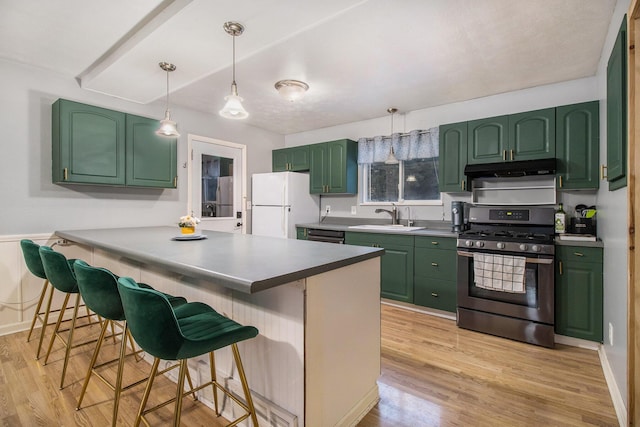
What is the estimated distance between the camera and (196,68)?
2.72 meters

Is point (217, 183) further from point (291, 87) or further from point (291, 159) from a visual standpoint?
point (291, 87)

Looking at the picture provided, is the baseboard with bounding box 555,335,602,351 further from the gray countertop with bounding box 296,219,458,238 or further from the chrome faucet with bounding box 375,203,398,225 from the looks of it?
the chrome faucet with bounding box 375,203,398,225

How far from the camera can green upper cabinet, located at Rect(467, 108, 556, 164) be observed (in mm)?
2895

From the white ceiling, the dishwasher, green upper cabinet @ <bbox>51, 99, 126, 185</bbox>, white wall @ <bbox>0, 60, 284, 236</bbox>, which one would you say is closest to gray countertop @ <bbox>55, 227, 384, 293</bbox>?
green upper cabinet @ <bbox>51, 99, 126, 185</bbox>

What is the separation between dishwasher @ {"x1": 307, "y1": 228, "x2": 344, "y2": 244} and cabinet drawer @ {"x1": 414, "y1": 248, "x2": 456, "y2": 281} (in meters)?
0.99

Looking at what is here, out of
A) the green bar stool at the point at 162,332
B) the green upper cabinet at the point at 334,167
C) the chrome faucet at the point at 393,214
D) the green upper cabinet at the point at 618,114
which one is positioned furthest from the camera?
the green upper cabinet at the point at 334,167

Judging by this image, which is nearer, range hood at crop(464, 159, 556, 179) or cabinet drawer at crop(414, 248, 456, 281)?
range hood at crop(464, 159, 556, 179)

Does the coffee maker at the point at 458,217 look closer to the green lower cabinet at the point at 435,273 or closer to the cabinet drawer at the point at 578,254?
the green lower cabinet at the point at 435,273

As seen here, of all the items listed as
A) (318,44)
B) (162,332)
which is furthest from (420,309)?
(162,332)

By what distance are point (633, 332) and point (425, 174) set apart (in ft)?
9.03

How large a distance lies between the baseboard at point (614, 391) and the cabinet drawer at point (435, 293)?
1127 mm

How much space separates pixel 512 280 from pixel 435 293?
0.75 meters

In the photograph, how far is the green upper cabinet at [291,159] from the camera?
4.73m

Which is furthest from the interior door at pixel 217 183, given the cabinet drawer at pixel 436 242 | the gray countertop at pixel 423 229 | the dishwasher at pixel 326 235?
the cabinet drawer at pixel 436 242
